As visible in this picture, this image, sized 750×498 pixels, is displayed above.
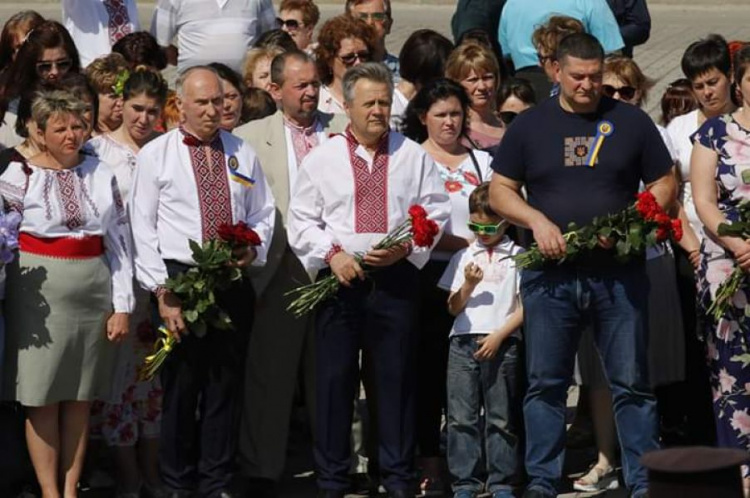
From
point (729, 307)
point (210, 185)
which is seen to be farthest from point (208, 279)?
point (729, 307)

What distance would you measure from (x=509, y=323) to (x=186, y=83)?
2053 mm

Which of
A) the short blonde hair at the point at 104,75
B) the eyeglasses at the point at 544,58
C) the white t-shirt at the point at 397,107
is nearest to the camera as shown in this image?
the short blonde hair at the point at 104,75

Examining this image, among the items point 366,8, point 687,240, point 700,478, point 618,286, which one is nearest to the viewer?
point 700,478

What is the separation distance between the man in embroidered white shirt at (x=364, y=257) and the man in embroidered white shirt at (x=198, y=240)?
0.31 m

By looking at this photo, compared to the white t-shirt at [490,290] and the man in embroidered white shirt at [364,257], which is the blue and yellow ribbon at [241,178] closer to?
the man in embroidered white shirt at [364,257]

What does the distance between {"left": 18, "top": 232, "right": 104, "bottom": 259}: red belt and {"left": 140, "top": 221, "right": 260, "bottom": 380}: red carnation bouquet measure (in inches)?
17.8

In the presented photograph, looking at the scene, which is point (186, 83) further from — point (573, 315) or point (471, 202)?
point (573, 315)

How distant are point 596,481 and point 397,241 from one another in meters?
1.82

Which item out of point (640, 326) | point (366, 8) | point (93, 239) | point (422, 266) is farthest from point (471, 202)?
point (366, 8)

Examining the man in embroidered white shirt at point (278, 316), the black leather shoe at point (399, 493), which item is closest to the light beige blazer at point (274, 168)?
the man in embroidered white shirt at point (278, 316)

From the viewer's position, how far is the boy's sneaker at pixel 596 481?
32.1ft

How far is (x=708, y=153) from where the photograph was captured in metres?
9.25

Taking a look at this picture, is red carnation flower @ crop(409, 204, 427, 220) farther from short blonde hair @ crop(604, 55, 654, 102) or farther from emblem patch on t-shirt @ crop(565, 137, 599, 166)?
short blonde hair @ crop(604, 55, 654, 102)

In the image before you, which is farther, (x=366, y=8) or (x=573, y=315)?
(x=366, y=8)
